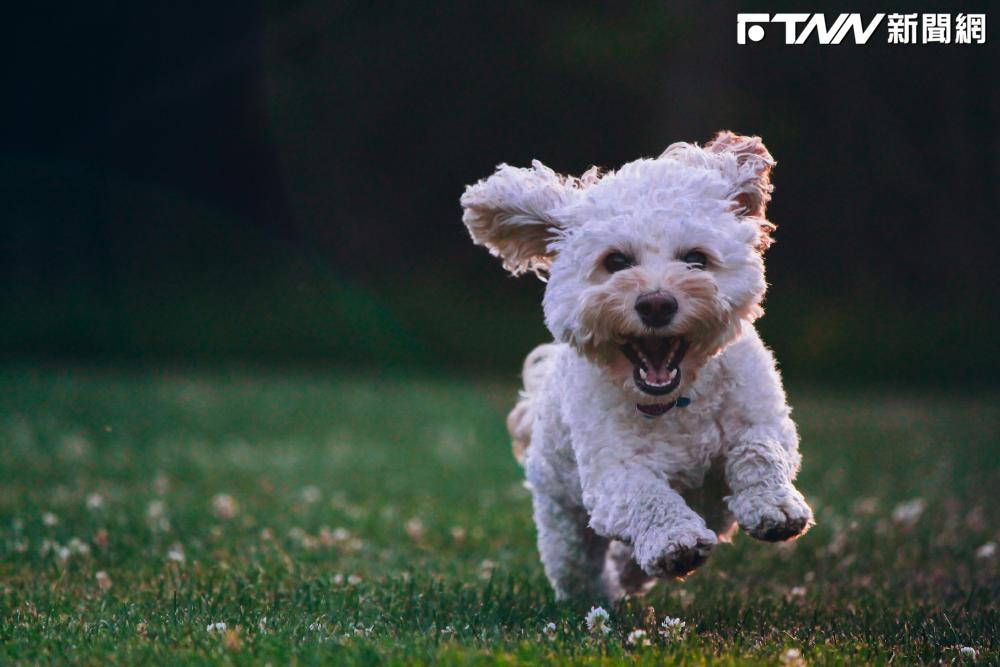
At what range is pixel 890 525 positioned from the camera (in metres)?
7.41

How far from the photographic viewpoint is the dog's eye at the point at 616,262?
13.5 ft

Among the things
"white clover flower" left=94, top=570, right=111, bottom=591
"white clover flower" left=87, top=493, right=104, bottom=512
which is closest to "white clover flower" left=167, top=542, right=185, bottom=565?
"white clover flower" left=94, top=570, right=111, bottom=591

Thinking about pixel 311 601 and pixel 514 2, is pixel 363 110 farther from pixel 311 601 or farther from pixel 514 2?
pixel 311 601

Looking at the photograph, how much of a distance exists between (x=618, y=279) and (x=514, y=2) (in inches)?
718

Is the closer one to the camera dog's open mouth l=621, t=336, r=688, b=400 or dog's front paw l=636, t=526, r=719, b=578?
dog's front paw l=636, t=526, r=719, b=578

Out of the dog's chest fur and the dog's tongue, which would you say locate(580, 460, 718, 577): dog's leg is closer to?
the dog's chest fur

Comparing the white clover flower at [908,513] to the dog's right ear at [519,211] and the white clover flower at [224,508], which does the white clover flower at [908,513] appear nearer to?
the dog's right ear at [519,211]

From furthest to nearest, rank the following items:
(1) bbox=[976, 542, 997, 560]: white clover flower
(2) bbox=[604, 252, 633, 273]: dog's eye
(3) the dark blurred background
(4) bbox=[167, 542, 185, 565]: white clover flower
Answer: (3) the dark blurred background < (1) bbox=[976, 542, 997, 560]: white clover flower < (4) bbox=[167, 542, 185, 565]: white clover flower < (2) bbox=[604, 252, 633, 273]: dog's eye

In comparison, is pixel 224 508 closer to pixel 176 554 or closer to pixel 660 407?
pixel 176 554

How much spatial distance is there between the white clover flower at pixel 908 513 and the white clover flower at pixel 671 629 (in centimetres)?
369

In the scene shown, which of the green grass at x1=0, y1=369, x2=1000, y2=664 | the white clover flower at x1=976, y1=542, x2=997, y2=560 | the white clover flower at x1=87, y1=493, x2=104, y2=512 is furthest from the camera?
the white clover flower at x1=87, y1=493, x2=104, y2=512

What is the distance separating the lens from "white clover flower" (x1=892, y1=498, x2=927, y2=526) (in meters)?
7.52

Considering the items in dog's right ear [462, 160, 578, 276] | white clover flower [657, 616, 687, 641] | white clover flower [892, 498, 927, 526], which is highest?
dog's right ear [462, 160, 578, 276]

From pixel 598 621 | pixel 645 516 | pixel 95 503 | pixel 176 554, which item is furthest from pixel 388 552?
pixel 645 516
